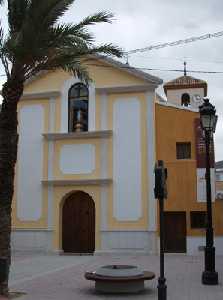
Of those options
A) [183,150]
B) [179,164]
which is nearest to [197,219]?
[179,164]

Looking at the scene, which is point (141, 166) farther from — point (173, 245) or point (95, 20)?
point (95, 20)

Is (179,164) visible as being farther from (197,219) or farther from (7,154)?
(7,154)

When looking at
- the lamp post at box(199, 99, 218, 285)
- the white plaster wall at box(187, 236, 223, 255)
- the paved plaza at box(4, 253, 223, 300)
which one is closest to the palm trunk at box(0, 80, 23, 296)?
the paved plaza at box(4, 253, 223, 300)

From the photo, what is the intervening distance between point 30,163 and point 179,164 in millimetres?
7307

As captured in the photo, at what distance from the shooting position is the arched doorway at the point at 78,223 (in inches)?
979

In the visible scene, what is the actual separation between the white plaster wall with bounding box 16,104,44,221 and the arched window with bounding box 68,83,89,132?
147 centimetres

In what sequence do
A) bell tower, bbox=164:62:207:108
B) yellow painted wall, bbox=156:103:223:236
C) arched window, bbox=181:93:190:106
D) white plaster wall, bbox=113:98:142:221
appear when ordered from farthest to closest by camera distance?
bell tower, bbox=164:62:207:108 → arched window, bbox=181:93:190:106 → white plaster wall, bbox=113:98:142:221 → yellow painted wall, bbox=156:103:223:236

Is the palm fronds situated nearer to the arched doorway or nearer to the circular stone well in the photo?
the circular stone well

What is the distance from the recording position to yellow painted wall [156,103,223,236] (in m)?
24.0

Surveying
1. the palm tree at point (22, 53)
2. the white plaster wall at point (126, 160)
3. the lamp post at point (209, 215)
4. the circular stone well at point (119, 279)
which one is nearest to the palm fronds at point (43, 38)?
the palm tree at point (22, 53)

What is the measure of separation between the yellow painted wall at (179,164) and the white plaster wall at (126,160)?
3.56 feet

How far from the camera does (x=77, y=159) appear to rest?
25.4 metres

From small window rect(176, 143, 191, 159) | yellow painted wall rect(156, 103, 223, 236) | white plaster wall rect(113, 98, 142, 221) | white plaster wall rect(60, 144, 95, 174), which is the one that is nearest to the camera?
yellow painted wall rect(156, 103, 223, 236)

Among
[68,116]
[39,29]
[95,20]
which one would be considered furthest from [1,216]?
[68,116]
